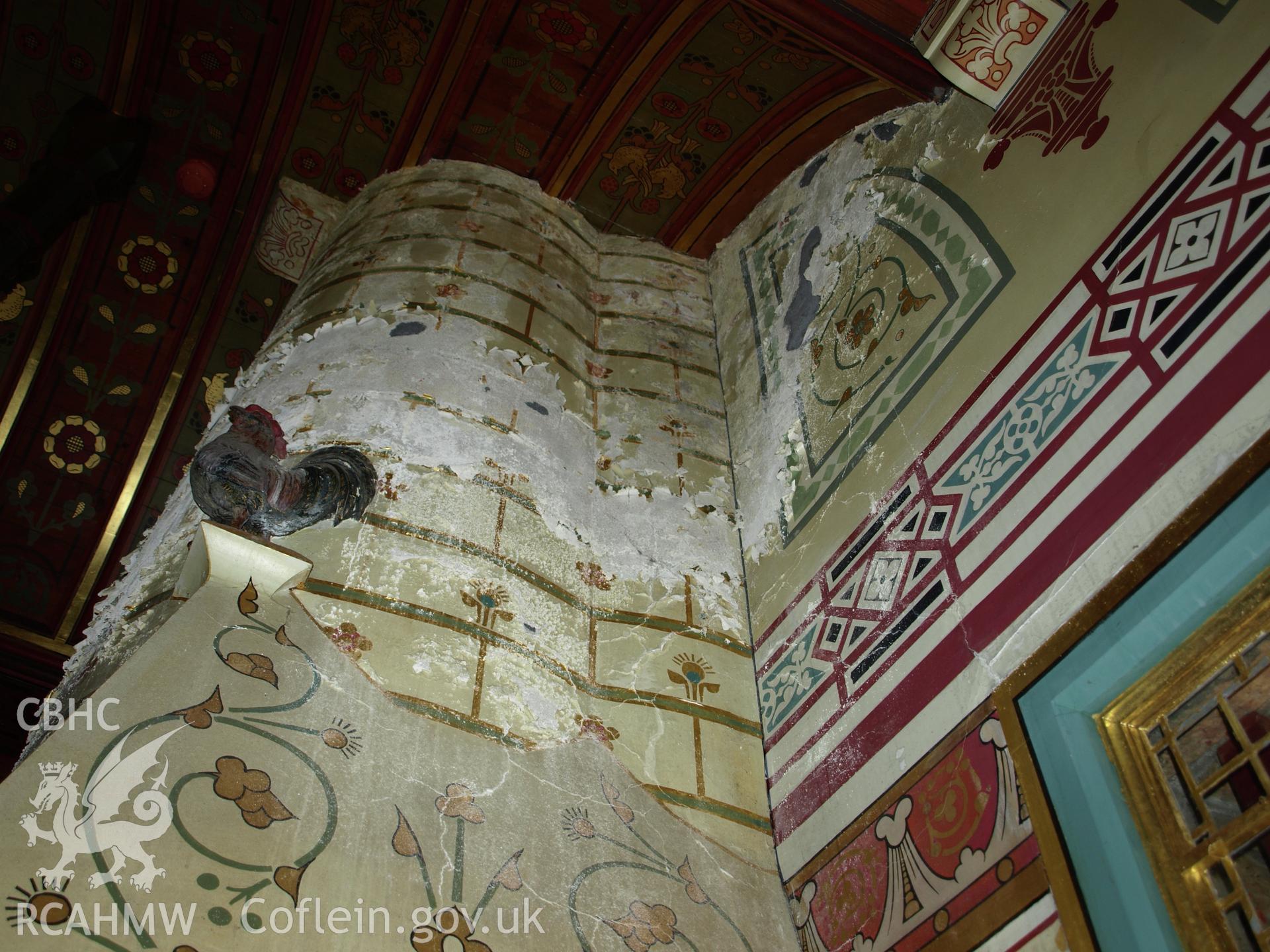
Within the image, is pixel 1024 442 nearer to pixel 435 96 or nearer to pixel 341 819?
pixel 341 819

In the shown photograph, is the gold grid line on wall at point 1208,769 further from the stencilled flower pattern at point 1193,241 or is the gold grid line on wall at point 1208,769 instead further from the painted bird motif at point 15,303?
the painted bird motif at point 15,303

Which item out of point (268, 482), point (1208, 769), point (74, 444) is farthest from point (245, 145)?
point (1208, 769)

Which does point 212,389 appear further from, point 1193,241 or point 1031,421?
point 1193,241

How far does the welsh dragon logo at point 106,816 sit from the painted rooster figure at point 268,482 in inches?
29.0

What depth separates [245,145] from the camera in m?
5.16

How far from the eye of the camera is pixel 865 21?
4047mm

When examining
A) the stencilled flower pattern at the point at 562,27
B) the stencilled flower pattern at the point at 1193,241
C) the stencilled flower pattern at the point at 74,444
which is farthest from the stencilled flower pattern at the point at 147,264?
the stencilled flower pattern at the point at 1193,241

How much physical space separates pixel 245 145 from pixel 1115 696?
4.61 m

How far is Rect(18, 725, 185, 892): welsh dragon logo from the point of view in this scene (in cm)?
205

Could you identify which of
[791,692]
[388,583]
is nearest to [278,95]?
[388,583]

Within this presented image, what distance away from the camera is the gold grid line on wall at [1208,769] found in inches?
70.2

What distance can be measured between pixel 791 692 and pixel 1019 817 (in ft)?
3.49

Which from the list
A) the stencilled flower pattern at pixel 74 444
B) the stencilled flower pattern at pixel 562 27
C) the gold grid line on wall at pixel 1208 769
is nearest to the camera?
the gold grid line on wall at pixel 1208 769

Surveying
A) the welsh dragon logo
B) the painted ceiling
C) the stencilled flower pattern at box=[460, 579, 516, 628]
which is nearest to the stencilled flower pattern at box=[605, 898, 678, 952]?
the stencilled flower pattern at box=[460, 579, 516, 628]
